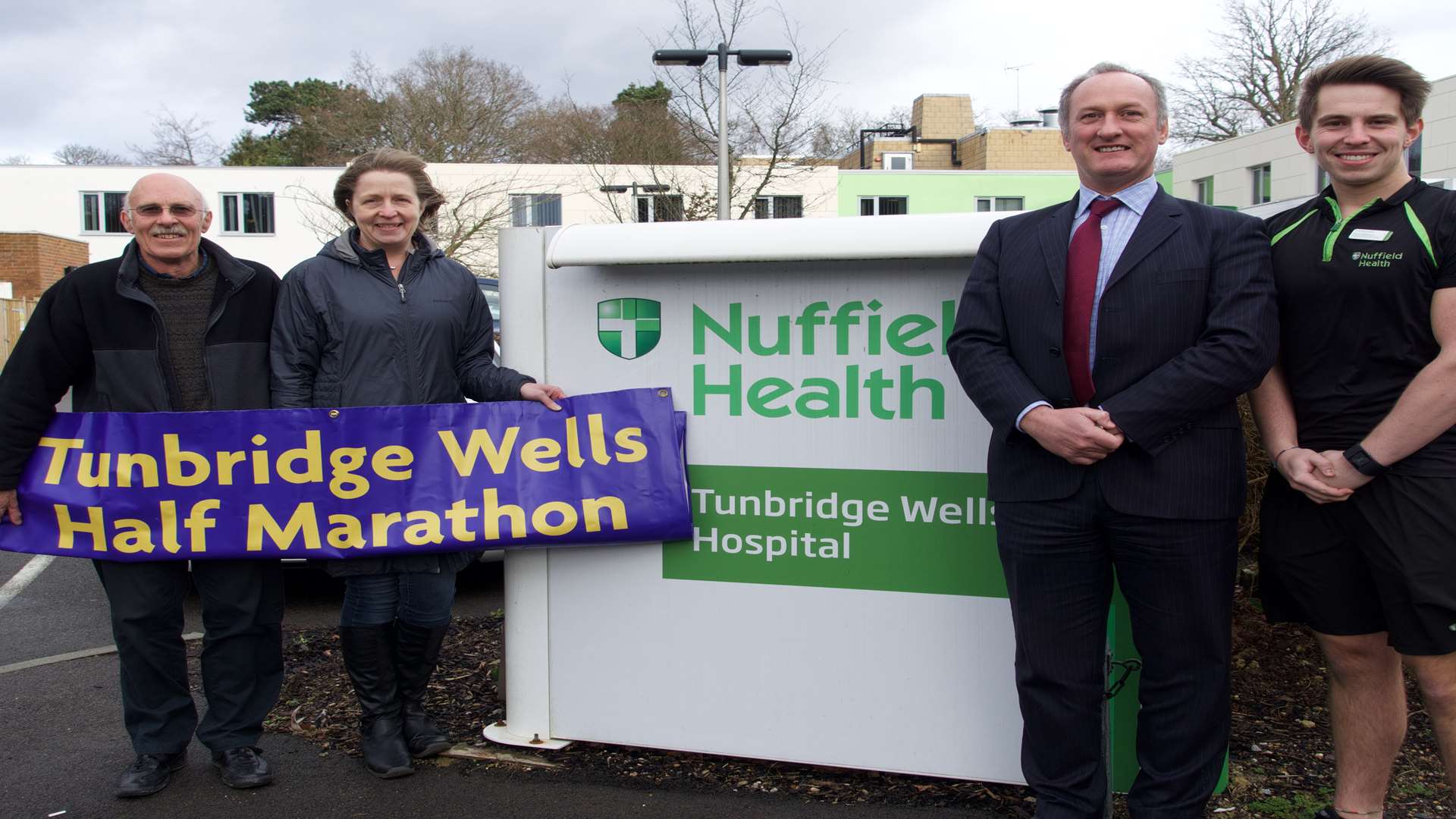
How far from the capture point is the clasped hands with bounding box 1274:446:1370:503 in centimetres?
252

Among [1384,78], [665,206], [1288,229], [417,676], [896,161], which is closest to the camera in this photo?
[1384,78]

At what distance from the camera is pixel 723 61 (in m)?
14.1

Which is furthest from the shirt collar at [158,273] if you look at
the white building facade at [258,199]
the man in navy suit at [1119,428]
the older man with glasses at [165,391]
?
the white building facade at [258,199]

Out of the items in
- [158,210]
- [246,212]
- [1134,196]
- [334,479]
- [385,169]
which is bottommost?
[334,479]

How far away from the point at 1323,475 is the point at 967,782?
4.54 feet

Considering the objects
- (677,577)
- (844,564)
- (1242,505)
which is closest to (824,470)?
(844,564)

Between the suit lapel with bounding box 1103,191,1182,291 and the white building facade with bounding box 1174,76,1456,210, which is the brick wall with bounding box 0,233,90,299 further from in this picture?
the suit lapel with bounding box 1103,191,1182,291

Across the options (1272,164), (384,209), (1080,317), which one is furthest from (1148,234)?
(1272,164)

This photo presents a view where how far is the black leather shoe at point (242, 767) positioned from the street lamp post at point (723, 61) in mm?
10985

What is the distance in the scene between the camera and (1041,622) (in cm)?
269

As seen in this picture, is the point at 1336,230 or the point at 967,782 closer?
the point at 1336,230

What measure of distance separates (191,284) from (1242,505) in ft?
9.88

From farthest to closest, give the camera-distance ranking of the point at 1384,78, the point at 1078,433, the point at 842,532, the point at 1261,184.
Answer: the point at 1261,184 < the point at 842,532 < the point at 1384,78 < the point at 1078,433

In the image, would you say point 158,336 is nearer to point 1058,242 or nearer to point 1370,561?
point 1058,242
